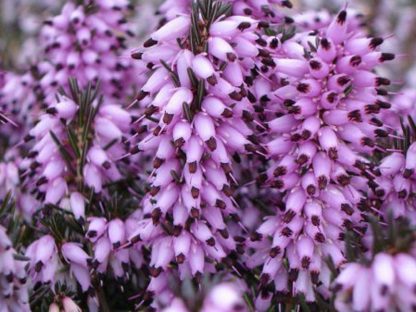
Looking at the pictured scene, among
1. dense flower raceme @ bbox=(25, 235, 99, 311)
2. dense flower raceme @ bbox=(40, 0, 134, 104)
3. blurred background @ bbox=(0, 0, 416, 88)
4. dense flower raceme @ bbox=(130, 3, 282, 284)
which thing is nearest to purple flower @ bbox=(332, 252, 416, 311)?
dense flower raceme @ bbox=(130, 3, 282, 284)

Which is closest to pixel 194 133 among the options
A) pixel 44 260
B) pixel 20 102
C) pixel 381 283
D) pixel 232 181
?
pixel 232 181

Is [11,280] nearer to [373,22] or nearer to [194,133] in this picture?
[194,133]

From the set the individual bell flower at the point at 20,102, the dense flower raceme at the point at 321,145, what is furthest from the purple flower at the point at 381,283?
the individual bell flower at the point at 20,102

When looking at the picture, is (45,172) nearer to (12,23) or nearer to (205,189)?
(205,189)

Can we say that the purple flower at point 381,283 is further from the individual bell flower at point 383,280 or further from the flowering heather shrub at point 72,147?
the flowering heather shrub at point 72,147

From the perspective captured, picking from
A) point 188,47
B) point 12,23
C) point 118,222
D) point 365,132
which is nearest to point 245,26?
point 188,47

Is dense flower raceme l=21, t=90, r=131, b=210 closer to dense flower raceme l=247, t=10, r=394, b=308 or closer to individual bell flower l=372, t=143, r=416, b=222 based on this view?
dense flower raceme l=247, t=10, r=394, b=308

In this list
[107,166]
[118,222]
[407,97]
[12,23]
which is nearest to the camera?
[118,222]

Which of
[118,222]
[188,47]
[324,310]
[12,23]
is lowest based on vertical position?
[12,23]
